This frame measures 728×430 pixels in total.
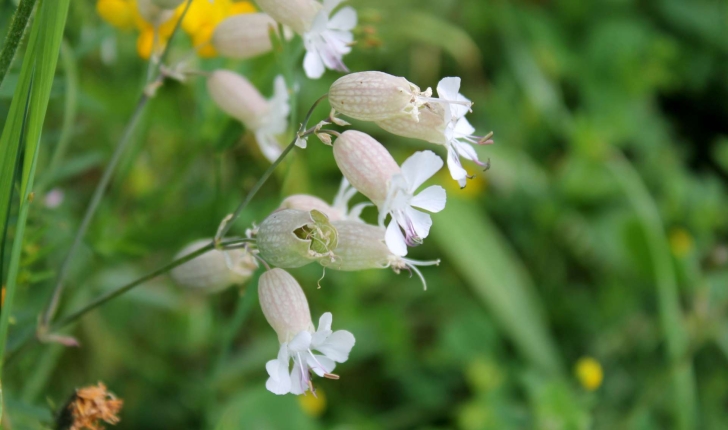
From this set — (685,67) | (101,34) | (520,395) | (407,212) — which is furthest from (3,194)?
(685,67)

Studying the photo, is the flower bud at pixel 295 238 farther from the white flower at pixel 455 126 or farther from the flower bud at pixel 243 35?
the flower bud at pixel 243 35

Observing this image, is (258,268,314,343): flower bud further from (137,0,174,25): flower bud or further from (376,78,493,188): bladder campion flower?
(137,0,174,25): flower bud

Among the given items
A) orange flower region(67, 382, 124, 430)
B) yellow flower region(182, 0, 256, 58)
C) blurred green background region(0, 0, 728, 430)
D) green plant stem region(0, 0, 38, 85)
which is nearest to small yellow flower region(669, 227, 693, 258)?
blurred green background region(0, 0, 728, 430)

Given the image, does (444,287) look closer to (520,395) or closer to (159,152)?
(520,395)

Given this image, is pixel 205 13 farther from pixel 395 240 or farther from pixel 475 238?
pixel 475 238

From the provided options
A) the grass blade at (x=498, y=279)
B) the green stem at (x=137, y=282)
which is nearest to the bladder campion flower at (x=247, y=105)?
the green stem at (x=137, y=282)

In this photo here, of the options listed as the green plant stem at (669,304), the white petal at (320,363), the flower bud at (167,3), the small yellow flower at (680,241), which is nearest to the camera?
the white petal at (320,363)

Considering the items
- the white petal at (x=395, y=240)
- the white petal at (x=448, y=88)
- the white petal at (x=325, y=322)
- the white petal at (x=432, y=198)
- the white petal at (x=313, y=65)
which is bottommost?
the white petal at (x=325, y=322)
